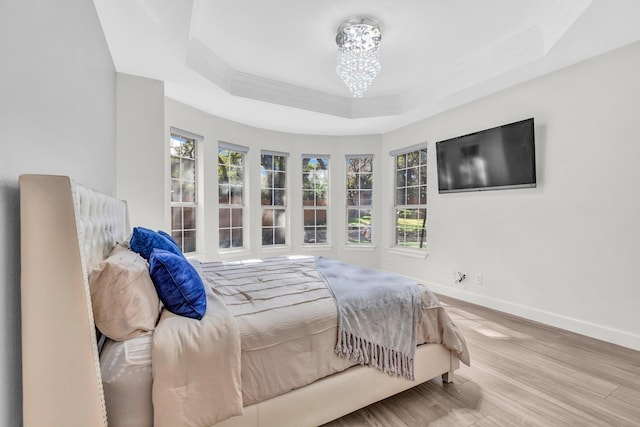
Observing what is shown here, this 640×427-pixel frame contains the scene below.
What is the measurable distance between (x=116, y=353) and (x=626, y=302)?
3.76 meters

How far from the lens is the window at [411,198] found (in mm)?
4770

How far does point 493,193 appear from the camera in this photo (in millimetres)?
3684

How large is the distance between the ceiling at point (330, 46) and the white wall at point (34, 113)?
60cm

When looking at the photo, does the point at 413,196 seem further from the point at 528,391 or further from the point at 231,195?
the point at 528,391

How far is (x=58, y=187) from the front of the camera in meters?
0.98

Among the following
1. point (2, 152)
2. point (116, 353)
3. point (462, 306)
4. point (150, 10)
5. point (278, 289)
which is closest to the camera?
point (2, 152)

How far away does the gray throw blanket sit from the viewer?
1701mm

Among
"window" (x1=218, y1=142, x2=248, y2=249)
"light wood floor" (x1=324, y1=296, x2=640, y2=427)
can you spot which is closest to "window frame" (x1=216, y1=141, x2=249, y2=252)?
"window" (x1=218, y1=142, x2=248, y2=249)

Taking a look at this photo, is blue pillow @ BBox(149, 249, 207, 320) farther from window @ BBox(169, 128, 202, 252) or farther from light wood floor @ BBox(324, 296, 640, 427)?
window @ BBox(169, 128, 202, 252)

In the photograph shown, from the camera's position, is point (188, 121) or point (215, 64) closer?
point (215, 64)

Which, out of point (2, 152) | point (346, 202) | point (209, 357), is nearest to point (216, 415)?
point (209, 357)

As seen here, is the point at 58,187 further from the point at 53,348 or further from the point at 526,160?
the point at 526,160

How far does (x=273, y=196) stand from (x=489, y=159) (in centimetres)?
330

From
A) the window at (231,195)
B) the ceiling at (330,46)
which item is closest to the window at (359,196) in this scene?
the ceiling at (330,46)
